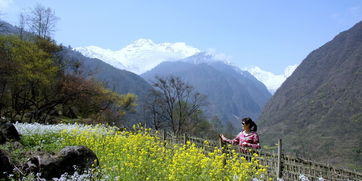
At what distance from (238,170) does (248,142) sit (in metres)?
2.48

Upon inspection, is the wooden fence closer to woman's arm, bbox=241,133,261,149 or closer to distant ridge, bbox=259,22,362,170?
woman's arm, bbox=241,133,261,149

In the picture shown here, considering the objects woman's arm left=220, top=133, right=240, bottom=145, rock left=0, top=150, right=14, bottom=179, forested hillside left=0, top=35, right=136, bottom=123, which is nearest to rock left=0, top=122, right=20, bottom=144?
rock left=0, top=150, right=14, bottom=179

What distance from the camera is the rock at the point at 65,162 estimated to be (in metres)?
7.56

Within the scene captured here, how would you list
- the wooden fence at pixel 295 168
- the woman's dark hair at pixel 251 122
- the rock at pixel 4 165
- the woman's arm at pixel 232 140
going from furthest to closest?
the woman's arm at pixel 232 140
the woman's dark hair at pixel 251 122
the wooden fence at pixel 295 168
the rock at pixel 4 165

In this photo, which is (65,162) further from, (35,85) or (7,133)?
(35,85)

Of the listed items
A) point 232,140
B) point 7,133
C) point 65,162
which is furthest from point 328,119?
point 65,162

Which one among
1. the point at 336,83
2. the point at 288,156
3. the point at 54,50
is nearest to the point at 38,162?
the point at 288,156

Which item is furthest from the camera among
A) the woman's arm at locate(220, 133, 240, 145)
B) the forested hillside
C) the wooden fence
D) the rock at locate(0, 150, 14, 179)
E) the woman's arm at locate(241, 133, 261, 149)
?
the forested hillside

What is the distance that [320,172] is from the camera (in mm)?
9133

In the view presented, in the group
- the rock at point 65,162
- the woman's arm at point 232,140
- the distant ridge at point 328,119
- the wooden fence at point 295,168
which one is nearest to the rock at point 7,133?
the rock at point 65,162

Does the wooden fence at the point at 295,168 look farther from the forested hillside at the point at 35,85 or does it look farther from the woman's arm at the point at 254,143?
the forested hillside at the point at 35,85

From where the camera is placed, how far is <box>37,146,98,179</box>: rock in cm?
756

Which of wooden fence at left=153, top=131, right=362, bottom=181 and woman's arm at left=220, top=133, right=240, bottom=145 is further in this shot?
woman's arm at left=220, top=133, right=240, bottom=145

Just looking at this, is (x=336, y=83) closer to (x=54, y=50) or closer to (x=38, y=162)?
(x=54, y=50)
